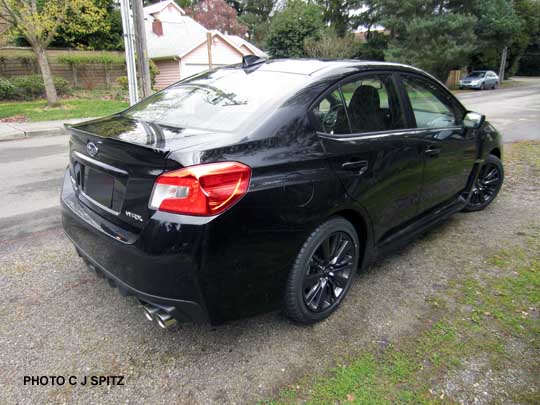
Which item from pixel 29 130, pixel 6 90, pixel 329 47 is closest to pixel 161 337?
pixel 29 130

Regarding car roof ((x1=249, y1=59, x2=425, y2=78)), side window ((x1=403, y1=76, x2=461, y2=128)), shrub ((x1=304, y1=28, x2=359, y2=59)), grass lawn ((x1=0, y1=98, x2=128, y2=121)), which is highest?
shrub ((x1=304, y1=28, x2=359, y2=59))

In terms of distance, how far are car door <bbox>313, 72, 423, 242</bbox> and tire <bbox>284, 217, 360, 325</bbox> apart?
24 cm

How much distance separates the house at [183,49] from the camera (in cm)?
2642

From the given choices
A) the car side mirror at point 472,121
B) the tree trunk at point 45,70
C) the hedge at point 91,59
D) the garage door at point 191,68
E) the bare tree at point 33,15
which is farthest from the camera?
the garage door at point 191,68

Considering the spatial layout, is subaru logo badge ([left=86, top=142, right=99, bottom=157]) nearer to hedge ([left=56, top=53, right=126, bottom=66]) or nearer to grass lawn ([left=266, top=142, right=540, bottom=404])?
grass lawn ([left=266, top=142, right=540, bottom=404])

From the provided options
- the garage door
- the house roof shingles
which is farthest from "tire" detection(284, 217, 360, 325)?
the house roof shingles

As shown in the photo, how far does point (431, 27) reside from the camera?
2628cm

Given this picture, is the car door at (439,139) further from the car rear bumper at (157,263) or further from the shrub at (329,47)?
the shrub at (329,47)

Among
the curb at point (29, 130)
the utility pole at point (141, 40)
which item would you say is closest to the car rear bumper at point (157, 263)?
the utility pole at point (141, 40)

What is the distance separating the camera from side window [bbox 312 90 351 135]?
2.43 metres

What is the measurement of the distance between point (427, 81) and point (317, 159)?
1.80 m

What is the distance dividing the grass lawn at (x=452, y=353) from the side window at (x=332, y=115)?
1385 mm

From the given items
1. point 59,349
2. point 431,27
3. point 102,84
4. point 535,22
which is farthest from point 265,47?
point 59,349

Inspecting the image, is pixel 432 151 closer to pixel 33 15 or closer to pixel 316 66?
pixel 316 66
